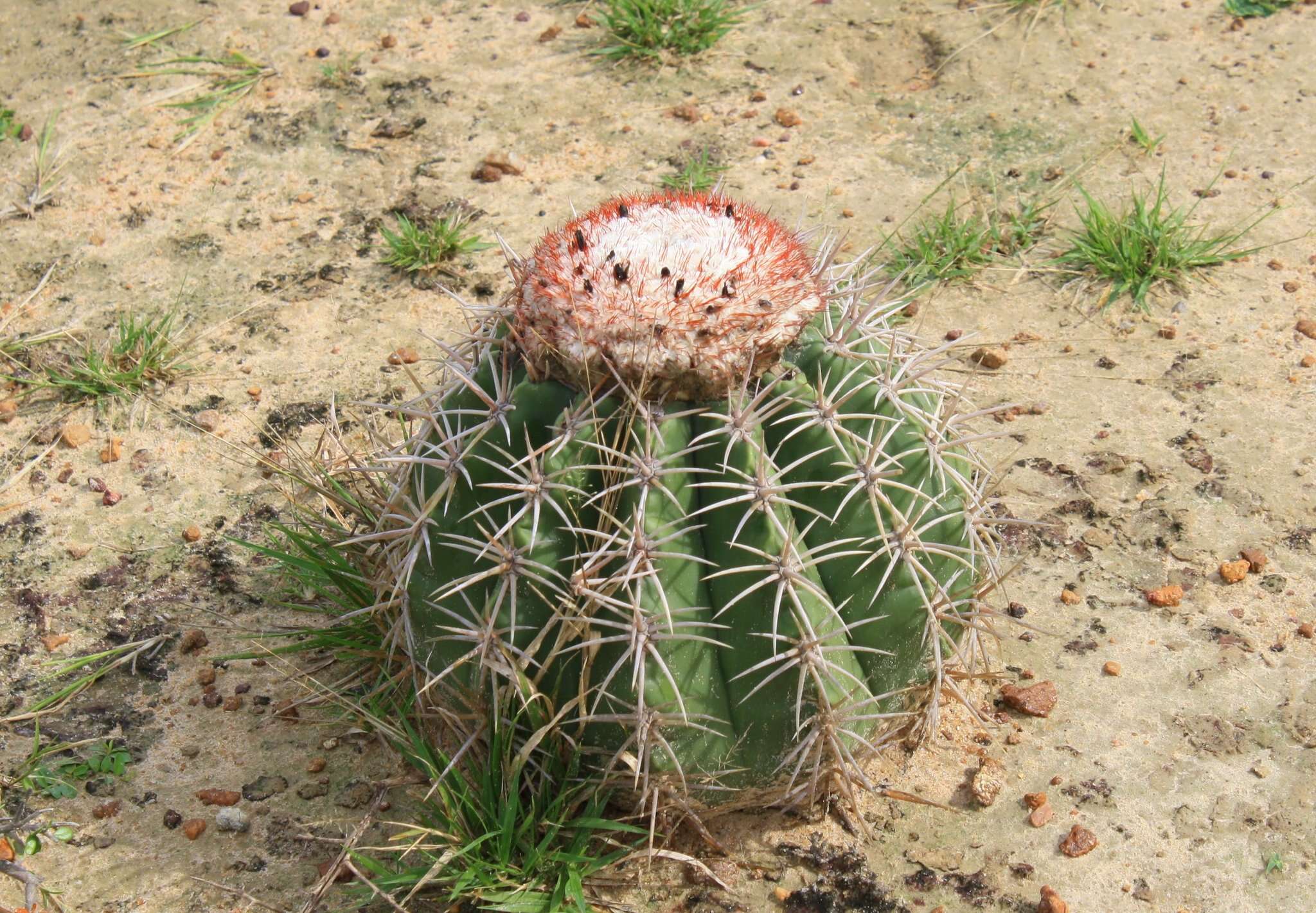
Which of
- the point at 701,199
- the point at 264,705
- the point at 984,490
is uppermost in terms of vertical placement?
the point at 701,199

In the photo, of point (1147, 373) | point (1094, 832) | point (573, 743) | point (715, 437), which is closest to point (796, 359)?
point (715, 437)

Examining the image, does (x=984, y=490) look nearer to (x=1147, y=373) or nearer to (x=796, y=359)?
(x=796, y=359)

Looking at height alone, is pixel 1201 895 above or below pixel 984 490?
below

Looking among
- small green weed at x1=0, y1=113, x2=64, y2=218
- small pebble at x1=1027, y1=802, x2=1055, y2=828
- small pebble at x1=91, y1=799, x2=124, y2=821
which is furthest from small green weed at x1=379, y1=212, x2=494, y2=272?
small pebble at x1=1027, y1=802, x2=1055, y2=828

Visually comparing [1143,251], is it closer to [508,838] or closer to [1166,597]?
[1166,597]

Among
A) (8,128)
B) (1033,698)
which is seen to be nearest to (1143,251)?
(1033,698)

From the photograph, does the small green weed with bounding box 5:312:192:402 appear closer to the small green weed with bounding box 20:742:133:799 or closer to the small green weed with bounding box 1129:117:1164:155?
the small green weed with bounding box 20:742:133:799

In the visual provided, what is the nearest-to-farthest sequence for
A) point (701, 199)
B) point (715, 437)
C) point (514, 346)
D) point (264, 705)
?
point (715, 437)
point (514, 346)
point (701, 199)
point (264, 705)
